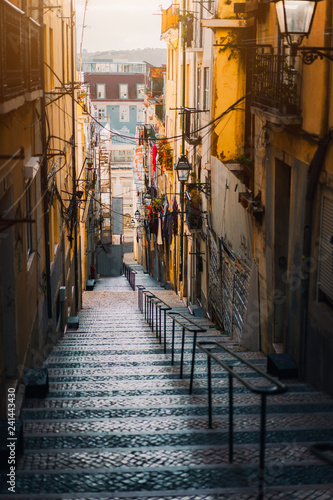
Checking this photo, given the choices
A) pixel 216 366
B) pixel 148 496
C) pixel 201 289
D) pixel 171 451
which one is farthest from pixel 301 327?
pixel 201 289

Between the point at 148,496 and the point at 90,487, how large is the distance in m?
0.48

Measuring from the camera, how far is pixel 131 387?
8141 mm

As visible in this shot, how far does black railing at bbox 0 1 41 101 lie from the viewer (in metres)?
6.01

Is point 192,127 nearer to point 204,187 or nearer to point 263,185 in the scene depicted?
point 204,187

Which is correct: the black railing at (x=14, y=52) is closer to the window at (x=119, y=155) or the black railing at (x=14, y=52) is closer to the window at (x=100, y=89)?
the window at (x=119, y=155)

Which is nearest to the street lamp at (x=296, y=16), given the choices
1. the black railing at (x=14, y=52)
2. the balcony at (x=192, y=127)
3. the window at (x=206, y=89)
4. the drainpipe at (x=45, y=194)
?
the black railing at (x=14, y=52)

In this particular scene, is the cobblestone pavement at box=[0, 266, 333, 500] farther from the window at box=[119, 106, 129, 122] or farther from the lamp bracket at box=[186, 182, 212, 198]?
the window at box=[119, 106, 129, 122]

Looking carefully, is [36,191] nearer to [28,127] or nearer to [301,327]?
[28,127]

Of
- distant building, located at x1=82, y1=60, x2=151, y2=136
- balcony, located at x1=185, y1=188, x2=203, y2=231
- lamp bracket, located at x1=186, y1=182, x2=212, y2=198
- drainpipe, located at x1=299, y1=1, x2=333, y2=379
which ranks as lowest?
balcony, located at x1=185, y1=188, x2=203, y2=231

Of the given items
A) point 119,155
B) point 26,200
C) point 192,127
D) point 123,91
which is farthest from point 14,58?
point 123,91

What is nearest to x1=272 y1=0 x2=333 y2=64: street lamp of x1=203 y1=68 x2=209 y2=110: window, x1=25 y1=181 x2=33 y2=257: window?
x1=25 y1=181 x2=33 y2=257: window

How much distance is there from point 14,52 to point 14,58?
6 centimetres

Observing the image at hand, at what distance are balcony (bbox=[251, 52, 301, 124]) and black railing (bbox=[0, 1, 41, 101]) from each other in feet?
11.3

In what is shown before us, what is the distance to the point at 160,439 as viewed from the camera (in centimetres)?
605
